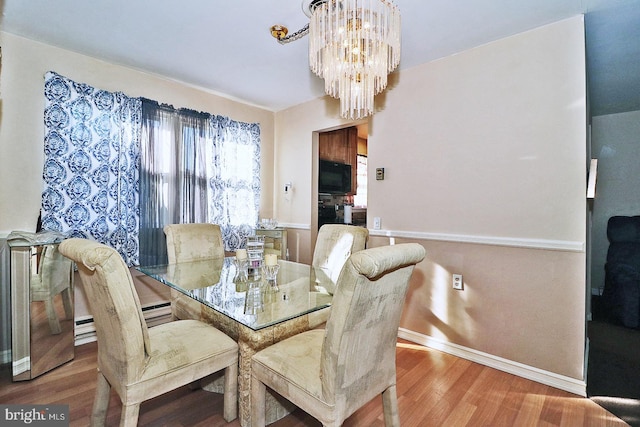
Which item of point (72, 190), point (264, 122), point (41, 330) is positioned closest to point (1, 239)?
point (72, 190)

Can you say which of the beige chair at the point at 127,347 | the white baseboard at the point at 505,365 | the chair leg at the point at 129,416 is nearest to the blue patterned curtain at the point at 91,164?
the beige chair at the point at 127,347

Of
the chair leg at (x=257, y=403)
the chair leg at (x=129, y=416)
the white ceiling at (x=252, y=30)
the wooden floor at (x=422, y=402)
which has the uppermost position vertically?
the white ceiling at (x=252, y=30)

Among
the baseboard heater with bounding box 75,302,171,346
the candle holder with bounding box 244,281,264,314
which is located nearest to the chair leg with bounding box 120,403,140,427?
the candle holder with bounding box 244,281,264,314

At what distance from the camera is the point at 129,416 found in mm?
1226

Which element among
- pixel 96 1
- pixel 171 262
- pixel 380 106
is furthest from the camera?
pixel 380 106

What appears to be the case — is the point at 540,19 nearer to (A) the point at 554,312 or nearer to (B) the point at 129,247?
(A) the point at 554,312

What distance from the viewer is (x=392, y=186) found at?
2.91m

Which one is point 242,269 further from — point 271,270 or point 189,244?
point 189,244

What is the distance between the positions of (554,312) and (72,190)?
12.7 ft

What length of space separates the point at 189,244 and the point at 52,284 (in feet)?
3.20

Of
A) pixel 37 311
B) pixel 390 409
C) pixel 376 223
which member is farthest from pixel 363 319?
pixel 37 311

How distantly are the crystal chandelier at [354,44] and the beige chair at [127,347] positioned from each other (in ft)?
4.76

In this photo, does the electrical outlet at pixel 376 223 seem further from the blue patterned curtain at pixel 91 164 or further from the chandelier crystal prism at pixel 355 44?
the blue patterned curtain at pixel 91 164

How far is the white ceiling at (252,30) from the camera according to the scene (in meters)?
1.94
